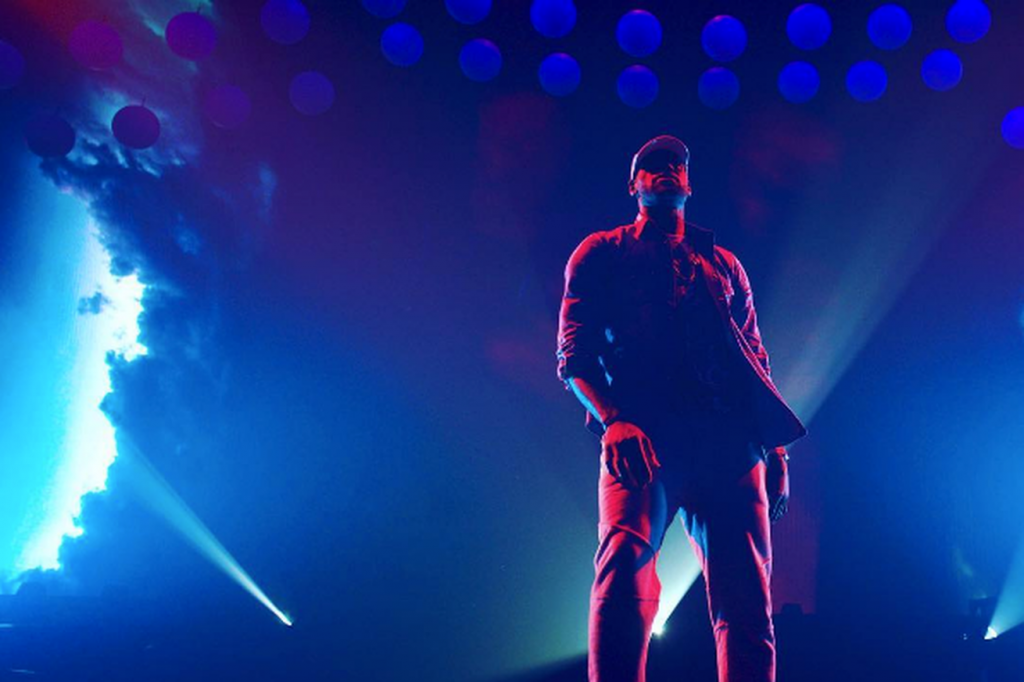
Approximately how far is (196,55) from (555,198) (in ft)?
8.04

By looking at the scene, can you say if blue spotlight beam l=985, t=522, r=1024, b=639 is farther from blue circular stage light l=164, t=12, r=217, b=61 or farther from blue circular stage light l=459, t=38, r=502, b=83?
blue circular stage light l=164, t=12, r=217, b=61

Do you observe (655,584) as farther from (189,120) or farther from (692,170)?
(189,120)

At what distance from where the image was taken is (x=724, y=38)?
4660 millimetres

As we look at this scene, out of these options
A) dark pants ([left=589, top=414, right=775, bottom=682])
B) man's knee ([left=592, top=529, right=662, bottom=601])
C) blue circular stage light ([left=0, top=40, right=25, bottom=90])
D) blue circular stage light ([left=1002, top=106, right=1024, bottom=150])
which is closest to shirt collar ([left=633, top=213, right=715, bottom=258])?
dark pants ([left=589, top=414, right=775, bottom=682])

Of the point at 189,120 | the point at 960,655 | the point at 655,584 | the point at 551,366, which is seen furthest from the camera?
the point at 189,120

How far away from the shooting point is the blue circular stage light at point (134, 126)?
4.93 m

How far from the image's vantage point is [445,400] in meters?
5.20

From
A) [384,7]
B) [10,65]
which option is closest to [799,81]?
[384,7]

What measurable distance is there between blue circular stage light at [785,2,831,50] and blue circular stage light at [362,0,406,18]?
2.40 meters

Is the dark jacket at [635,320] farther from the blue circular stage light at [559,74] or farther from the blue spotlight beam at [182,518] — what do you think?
the blue spotlight beam at [182,518]

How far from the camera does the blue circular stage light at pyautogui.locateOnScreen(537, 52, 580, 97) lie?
15.9 feet

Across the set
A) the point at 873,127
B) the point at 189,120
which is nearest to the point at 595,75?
the point at 873,127

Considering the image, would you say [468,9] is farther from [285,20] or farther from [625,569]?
[625,569]

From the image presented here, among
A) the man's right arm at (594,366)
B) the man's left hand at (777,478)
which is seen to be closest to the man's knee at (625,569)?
the man's right arm at (594,366)
